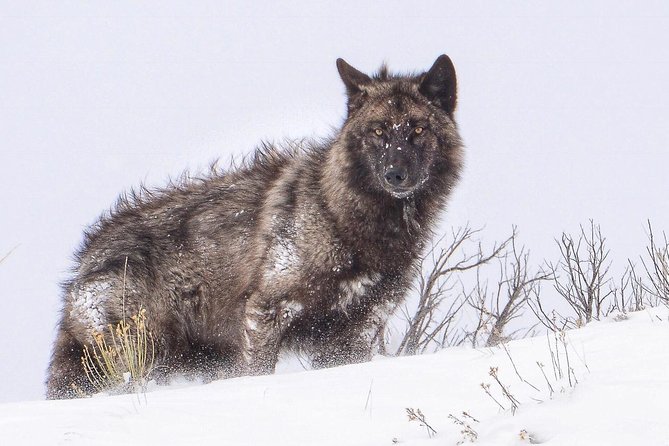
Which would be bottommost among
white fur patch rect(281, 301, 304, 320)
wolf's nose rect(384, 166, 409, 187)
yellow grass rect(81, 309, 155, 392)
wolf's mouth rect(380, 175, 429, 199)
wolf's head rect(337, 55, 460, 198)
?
yellow grass rect(81, 309, 155, 392)

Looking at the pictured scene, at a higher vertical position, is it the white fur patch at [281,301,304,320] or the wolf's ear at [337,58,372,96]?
the wolf's ear at [337,58,372,96]

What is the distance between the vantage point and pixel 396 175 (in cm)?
658

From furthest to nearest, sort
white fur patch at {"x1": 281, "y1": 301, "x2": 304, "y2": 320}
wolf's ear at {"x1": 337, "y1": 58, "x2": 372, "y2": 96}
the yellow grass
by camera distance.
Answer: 1. wolf's ear at {"x1": 337, "y1": 58, "x2": 372, "y2": 96}
2. white fur patch at {"x1": 281, "y1": 301, "x2": 304, "y2": 320}
3. the yellow grass

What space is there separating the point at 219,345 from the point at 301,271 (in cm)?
137

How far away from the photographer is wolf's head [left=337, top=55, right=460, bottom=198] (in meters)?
6.76

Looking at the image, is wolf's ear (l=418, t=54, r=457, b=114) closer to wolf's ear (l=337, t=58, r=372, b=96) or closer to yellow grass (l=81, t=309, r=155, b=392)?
wolf's ear (l=337, t=58, r=372, b=96)

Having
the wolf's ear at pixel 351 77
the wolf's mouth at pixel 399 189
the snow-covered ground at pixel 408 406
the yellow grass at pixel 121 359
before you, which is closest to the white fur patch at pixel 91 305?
the yellow grass at pixel 121 359

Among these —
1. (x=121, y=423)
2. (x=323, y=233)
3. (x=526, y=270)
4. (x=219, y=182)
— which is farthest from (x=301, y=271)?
(x=526, y=270)

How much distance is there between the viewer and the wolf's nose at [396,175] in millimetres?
6578

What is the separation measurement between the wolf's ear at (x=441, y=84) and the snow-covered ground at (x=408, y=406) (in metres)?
3.06

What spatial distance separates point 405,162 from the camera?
21.8 feet

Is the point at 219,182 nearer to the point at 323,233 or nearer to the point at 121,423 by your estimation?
the point at 323,233

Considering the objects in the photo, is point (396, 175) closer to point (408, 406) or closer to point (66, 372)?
point (408, 406)

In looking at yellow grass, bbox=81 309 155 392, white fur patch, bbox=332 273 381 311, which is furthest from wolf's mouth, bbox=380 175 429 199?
yellow grass, bbox=81 309 155 392
